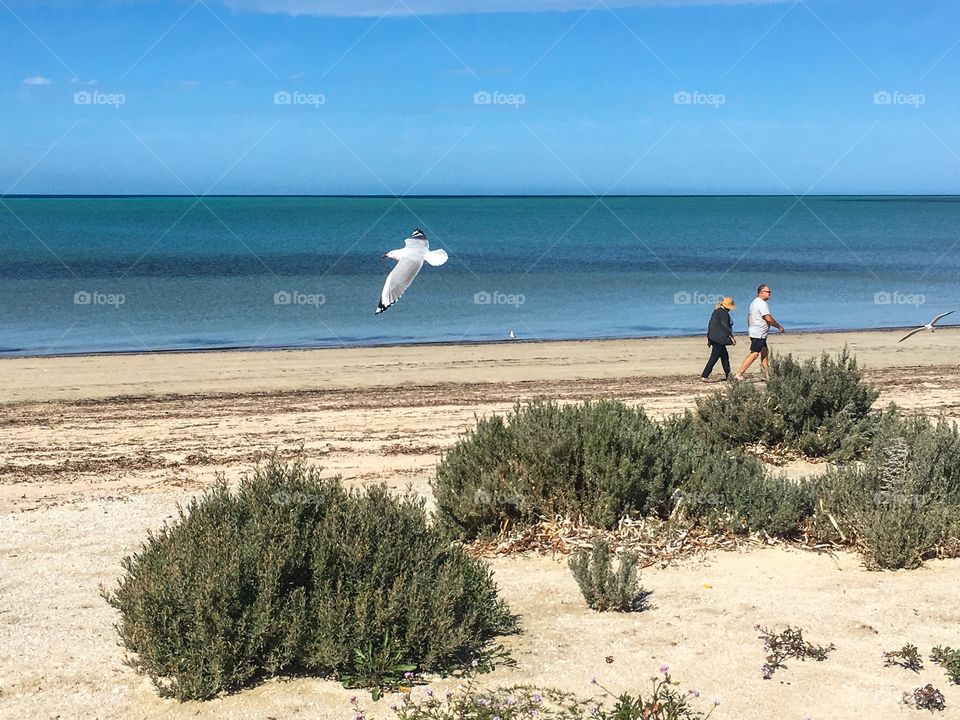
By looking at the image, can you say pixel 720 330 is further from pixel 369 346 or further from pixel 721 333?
pixel 369 346

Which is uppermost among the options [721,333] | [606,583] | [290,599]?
[721,333]

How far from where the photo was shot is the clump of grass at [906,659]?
546cm

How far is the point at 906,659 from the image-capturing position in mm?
5547

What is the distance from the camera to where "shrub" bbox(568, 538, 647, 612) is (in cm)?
627

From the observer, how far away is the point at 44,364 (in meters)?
21.8

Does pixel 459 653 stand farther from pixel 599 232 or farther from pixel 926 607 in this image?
pixel 599 232

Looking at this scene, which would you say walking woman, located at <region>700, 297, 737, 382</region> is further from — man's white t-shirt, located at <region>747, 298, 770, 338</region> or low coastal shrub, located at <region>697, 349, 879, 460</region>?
low coastal shrub, located at <region>697, 349, 879, 460</region>

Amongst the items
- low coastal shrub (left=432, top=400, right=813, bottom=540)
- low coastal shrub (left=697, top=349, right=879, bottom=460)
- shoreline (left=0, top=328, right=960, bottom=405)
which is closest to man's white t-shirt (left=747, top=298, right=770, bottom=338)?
shoreline (left=0, top=328, right=960, bottom=405)

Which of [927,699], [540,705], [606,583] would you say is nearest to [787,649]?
[927,699]

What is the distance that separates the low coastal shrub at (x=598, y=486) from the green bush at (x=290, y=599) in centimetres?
191

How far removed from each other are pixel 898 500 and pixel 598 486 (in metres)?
2.00

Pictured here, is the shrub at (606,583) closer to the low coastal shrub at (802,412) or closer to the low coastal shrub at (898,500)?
the low coastal shrub at (898,500)

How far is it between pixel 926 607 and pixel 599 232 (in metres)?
91.2

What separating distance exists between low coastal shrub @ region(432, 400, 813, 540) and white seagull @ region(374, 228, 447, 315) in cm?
203
